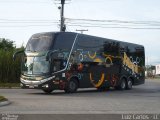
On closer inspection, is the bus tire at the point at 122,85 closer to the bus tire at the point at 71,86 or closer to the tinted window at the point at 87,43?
the tinted window at the point at 87,43

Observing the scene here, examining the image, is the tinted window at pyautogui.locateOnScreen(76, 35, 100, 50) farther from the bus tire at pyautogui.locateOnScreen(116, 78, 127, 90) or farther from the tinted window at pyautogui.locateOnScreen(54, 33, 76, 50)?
the bus tire at pyautogui.locateOnScreen(116, 78, 127, 90)

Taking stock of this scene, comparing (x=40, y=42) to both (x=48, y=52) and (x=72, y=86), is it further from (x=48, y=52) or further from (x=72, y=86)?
(x=72, y=86)

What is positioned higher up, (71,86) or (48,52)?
(48,52)

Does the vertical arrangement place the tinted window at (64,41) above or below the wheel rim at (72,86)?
above

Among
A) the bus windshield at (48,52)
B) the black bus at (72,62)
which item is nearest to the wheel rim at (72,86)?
the black bus at (72,62)

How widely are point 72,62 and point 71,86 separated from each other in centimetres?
154

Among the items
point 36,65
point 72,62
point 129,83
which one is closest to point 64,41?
point 72,62

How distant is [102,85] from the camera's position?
30141 millimetres

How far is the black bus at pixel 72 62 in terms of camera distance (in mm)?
25328

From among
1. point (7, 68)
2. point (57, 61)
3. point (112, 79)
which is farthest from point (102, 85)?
point (7, 68)

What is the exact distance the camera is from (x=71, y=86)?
26.9 m

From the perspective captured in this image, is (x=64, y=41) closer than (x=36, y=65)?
No

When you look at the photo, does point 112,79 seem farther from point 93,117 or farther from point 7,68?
point 93,117

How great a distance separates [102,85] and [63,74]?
16.4 feet
